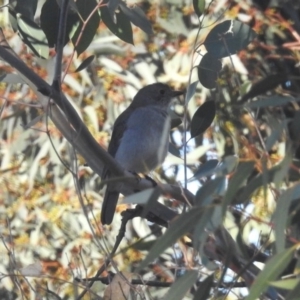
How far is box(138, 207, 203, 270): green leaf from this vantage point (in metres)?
1.63

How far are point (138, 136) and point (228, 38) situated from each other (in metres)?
1.61

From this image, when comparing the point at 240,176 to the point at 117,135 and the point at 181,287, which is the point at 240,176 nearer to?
the point at 181,287

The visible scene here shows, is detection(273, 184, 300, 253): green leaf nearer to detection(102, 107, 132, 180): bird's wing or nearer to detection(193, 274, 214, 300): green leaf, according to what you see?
detection(193, 274, 214, 300): green leaf

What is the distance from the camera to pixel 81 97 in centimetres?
503

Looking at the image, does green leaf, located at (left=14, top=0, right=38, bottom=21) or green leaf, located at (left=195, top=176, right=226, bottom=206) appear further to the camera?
green leaf, located at (left=14, top=0, right=38, bottom=21)

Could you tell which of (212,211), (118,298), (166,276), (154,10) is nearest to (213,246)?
(118,298)

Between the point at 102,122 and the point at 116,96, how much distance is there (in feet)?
0.55

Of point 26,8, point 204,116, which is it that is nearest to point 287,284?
point 204,116

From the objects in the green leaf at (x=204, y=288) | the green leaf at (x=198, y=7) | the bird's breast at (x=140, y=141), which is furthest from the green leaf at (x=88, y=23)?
the bird's breast at (x=140, y=141)

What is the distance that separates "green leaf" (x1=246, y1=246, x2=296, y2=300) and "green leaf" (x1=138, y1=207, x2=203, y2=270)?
0.16 m

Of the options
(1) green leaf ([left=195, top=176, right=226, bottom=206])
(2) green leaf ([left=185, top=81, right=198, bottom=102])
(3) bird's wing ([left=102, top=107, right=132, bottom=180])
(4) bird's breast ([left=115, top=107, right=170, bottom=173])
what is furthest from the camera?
(3) bird's wing ([left=102, top=107, right=132, bottom=180])

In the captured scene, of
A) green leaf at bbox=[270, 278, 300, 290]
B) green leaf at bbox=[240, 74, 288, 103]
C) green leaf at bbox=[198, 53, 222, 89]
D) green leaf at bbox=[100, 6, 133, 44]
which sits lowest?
green leaf at bbox=[270, 278, 300, 290]

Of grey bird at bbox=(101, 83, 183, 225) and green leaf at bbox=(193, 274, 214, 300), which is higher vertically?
grey bird at bbox=(101, 83, 183, 225)

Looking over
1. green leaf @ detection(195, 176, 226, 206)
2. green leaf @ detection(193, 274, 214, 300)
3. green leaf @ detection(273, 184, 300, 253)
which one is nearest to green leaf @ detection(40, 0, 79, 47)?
green leaf @ detection(193, 274, 214, 300)
